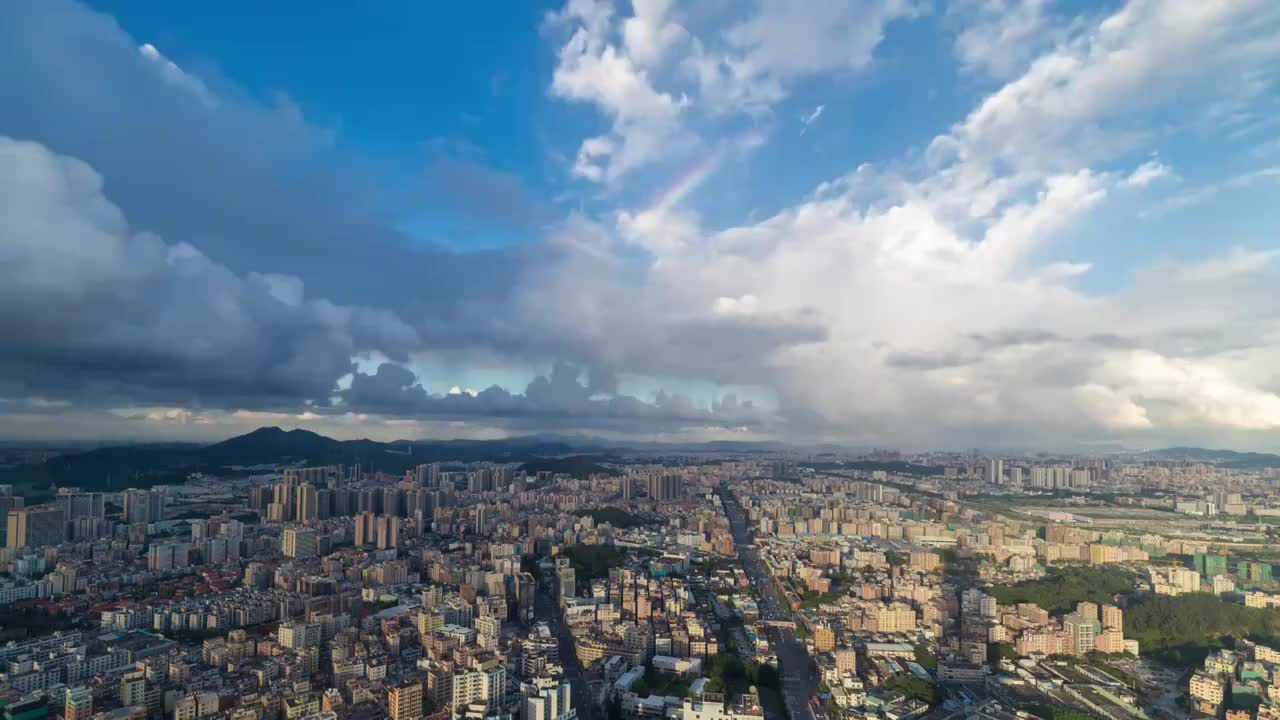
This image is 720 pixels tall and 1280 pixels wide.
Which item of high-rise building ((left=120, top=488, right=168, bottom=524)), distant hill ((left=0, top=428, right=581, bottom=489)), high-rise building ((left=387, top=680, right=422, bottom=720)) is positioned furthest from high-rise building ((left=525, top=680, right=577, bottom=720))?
distant hill ((left=0, top=428, right=581, bottom=489))

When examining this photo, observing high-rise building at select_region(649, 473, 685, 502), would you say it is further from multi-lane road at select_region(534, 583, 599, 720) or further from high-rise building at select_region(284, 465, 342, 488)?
high-rise building at select_region(284, 465, 342, 488)

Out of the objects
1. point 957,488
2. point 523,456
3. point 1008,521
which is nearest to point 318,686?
point 1008,521

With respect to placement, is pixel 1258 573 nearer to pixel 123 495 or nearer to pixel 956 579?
pixel 956 579

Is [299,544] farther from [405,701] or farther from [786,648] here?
[786,648]

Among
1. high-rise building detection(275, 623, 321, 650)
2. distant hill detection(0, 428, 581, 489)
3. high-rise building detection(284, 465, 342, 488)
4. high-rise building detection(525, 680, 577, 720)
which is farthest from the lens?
high-rise building detection(284, 465, 342, 488)

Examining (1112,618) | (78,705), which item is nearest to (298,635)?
(78,705)
